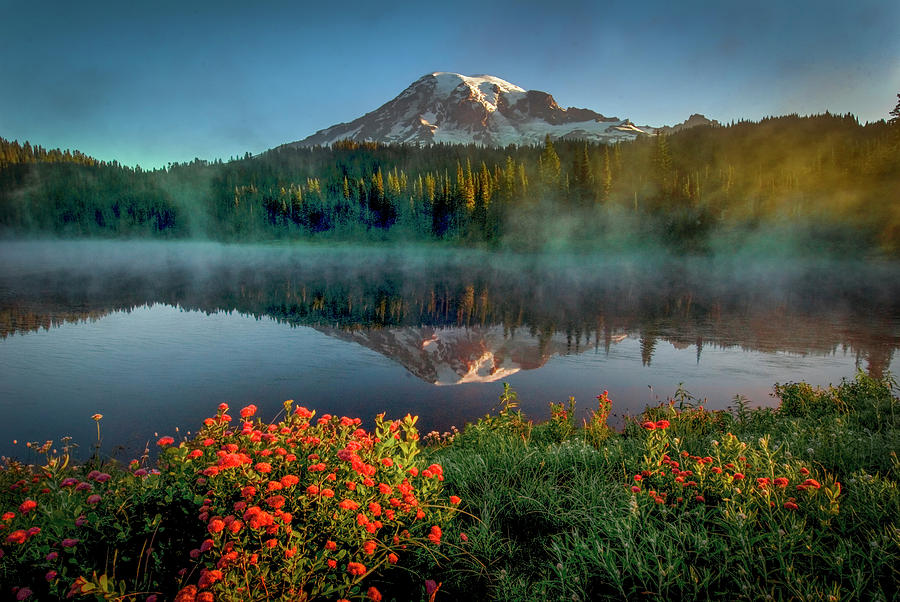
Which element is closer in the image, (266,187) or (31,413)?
(31,413)

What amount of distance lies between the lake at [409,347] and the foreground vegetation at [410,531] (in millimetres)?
8765

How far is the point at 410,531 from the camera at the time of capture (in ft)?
17.8

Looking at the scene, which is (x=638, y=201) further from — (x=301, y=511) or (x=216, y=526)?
(x=216, y=526)

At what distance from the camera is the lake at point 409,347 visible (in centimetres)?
1688

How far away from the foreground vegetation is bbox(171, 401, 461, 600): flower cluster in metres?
0.02

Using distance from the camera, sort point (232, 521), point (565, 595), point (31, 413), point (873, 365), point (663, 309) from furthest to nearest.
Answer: point (663, 309) < point (873, 365) < point (31, 413) < point (565, 595) < point (232, 521)

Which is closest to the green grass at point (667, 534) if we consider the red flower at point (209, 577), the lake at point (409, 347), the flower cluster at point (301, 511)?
the flower cluster at point (301, 511)

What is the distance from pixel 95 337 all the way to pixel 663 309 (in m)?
42.5

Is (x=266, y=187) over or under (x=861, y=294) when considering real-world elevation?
over

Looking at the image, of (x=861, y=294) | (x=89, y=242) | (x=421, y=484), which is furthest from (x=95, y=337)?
(x=89, y=242)

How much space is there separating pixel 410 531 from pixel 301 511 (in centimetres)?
142

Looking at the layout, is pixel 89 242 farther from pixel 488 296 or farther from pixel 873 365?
pixel 873 365

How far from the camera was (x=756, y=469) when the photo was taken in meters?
6.00

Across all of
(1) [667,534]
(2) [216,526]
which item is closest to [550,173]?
(1) [667,534]
